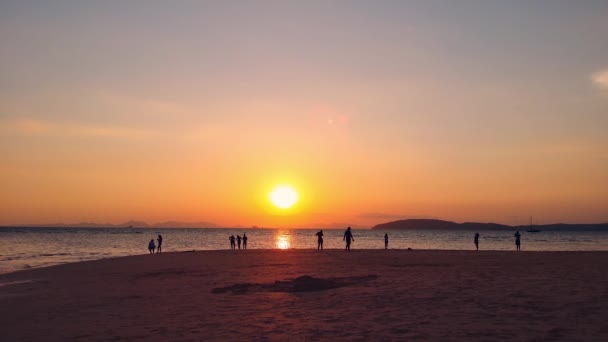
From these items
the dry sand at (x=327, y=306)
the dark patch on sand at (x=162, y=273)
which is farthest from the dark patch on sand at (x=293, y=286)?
the dark patch on sand at (x=162, y=273)

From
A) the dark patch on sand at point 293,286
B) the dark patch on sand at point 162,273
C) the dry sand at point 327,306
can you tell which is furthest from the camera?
the dark patch on sand at point 162,273

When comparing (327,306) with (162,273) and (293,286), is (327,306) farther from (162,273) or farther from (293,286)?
(162,273)

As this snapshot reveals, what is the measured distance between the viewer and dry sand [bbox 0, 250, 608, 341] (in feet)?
38.1

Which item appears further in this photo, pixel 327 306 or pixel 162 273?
pixel 162 273

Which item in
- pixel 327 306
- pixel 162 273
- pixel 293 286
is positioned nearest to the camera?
pixel 327 306

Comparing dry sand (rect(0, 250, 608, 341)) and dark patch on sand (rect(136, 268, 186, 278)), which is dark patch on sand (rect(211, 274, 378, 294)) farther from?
dark patch on sand (rect(136, 268, 186, 278))

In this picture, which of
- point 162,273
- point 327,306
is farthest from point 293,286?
point 162,273

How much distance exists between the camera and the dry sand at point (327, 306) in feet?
38.1

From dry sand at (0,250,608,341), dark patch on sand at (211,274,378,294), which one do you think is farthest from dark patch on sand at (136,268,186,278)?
dark patch on sand at (211,274,378,294)

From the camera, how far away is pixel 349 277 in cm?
2167

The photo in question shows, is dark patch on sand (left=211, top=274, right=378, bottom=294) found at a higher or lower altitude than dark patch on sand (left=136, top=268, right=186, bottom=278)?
higher

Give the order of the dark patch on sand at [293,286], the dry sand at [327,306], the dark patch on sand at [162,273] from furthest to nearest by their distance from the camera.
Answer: the dark patch on sand at [162,273]
the dark patch on sand at [293,286]
the dry sand at [327,306]

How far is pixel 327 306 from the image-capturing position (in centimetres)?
1498

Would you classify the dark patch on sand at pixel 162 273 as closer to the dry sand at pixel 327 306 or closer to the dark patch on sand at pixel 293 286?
the dry sand at pixel 327 306
